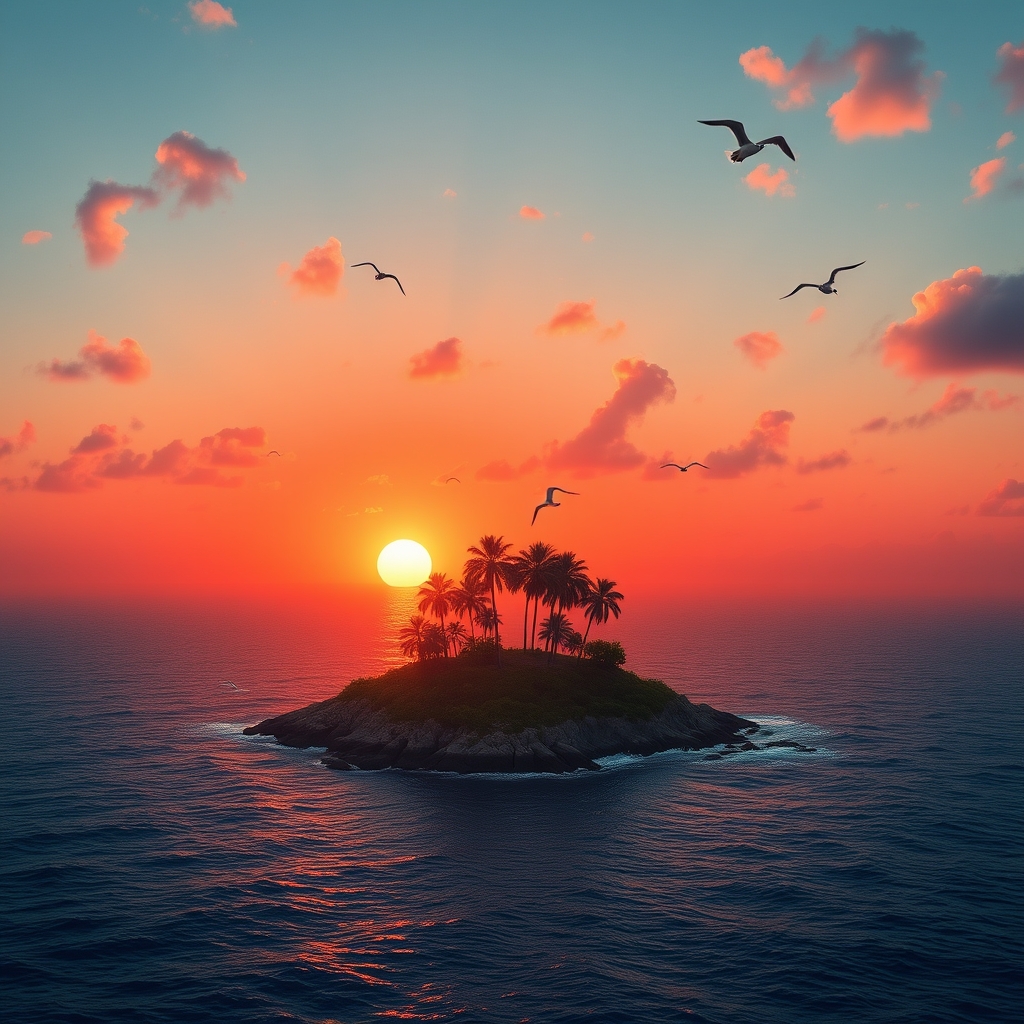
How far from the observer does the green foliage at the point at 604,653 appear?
10144 cm

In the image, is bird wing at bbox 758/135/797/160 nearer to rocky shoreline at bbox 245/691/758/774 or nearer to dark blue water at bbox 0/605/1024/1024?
dark blue water at bbox 0/605/1024/1024

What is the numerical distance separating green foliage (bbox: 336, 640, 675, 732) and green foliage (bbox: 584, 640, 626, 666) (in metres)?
0.72

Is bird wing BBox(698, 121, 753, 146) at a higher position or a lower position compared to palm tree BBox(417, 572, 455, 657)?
higher

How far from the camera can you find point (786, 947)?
3972 centimetres

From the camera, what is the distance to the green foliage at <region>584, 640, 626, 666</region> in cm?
10144

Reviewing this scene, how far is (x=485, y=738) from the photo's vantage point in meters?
81.5

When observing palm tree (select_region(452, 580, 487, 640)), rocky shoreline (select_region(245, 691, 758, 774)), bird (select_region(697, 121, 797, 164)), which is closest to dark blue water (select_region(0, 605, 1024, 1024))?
rocky shoreline (select_region(245, 691, 758, 774))

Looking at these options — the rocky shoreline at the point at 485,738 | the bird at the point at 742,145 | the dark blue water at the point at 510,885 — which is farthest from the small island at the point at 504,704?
the bird at the point at 742,145

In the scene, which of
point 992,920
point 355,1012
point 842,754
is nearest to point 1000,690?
point 842,754

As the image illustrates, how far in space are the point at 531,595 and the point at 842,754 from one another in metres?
44.1

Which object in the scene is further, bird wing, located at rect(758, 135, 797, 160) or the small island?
the small island

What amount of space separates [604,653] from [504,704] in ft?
68.6

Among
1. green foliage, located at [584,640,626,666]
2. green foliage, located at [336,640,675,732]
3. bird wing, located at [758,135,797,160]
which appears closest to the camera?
bird wing, located at [758,135,797,160]

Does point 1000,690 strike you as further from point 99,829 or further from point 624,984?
point 99,829
